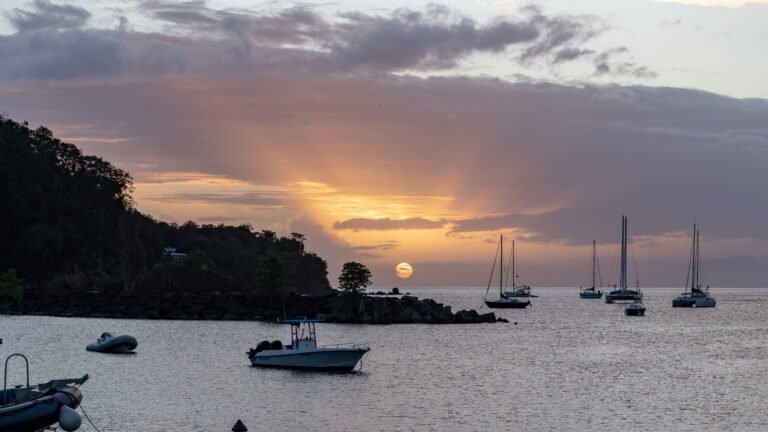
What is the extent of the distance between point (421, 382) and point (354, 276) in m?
79.8

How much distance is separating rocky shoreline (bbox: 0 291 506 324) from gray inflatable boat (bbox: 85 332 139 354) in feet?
160

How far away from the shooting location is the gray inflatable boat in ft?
292

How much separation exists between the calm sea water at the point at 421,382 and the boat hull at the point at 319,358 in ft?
3.02

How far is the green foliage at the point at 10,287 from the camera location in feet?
543

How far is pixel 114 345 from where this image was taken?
89.2 metres

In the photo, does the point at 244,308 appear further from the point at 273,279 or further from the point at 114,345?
the point at 114,345

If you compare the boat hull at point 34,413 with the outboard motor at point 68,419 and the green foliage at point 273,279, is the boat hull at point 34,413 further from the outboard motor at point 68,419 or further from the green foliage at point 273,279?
the green foliage at point 273,279

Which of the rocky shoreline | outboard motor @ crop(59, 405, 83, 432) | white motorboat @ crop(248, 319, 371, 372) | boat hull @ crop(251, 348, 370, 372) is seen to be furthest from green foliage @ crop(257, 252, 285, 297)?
outboard motor @ crop(59, 405, 83, 432)

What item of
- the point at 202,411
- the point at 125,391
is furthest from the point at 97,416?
the point at 125,391

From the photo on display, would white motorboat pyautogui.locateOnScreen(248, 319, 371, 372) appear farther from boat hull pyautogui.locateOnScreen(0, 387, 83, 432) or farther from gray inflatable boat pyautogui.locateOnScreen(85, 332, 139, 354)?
boat hull pyautogui.locateOnScreen(0, 387, 83, 432)

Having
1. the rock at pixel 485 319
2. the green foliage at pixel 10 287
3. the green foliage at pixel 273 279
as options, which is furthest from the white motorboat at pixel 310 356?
the green foliage at pixel 10 287

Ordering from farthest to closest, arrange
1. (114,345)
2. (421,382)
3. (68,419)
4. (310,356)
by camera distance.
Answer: (114,345), (310,356), (421,382), (68,419)

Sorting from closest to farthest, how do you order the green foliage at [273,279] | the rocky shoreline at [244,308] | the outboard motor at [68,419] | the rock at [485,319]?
the outboard motor at [68,419]
the rocky shoreline at [244,308]
the green foliage at [273,279]
the rock at [485,319]

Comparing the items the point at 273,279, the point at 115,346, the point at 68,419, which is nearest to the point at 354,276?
the point at 273,279
